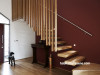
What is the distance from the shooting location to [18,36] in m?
5.92

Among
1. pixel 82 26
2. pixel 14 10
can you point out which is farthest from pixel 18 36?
pixel 82 26

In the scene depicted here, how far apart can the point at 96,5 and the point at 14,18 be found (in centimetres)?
411

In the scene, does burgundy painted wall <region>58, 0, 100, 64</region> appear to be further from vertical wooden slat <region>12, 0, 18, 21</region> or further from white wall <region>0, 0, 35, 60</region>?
white wall <region>0, 0, 35, 60</region>


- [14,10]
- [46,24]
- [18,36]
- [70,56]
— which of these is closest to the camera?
[46,24]

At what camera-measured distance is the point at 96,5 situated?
343 centimetres

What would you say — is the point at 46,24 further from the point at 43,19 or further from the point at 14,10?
the point at 14,10

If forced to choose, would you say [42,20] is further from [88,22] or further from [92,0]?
[92,0]

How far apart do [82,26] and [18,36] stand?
12.7ft

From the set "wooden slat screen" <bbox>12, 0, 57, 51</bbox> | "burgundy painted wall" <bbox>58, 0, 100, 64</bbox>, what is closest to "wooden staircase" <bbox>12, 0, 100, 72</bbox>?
"wooden slat screen" <bbox>12, 0, 57, 51</bbox>

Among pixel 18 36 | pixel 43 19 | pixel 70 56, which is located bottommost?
pixel 70 56

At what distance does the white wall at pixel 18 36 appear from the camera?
17.6 feet

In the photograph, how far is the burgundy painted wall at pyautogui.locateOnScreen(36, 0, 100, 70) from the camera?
11.3 ft

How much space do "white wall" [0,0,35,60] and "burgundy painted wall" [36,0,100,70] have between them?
2635 millimetres

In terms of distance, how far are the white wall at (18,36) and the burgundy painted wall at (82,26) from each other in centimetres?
264
